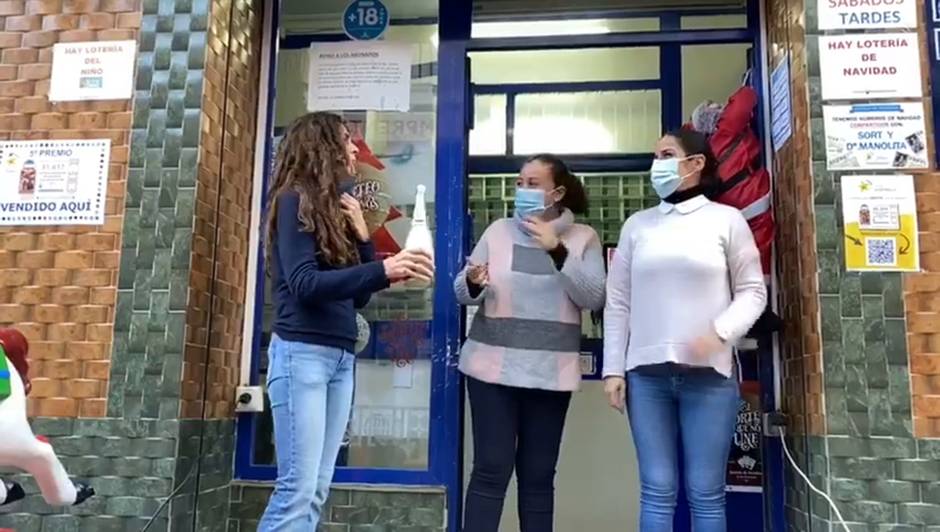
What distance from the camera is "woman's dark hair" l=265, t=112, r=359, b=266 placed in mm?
2115

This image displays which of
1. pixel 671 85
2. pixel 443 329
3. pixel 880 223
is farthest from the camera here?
pixel 671 85

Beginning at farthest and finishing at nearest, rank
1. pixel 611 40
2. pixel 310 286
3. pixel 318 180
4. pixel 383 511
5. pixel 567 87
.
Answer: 1. pixel 567 87
2. pixel 611 40
3. pixel 383 511
4. pixel 318 180
5. pixel 310 286

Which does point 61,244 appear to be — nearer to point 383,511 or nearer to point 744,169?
point 383,511

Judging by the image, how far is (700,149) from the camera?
246 cm

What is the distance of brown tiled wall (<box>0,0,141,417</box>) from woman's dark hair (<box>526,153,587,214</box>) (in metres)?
1.37

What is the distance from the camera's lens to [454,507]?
2.82 meters

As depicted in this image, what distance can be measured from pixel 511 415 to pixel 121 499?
1200mm

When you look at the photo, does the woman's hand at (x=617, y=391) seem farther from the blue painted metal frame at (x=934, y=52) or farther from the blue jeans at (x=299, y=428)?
the blue painted metal frame at (x=934, y=52)

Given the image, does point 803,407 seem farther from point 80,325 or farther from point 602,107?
point 80,325

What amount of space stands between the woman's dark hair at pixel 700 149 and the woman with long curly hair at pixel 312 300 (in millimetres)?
886

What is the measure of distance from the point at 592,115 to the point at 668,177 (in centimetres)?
104

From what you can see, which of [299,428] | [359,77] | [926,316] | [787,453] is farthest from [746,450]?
[359,77]

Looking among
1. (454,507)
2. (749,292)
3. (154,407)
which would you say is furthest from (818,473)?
(154,407)

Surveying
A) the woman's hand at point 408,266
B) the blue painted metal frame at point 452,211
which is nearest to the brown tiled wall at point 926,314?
the woman's hand at point 408,266
